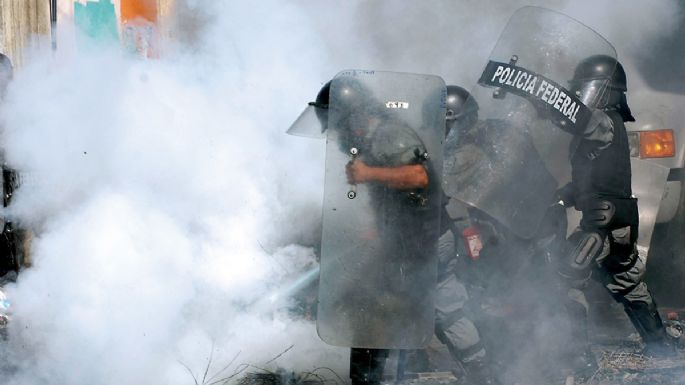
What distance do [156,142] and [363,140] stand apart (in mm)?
1375

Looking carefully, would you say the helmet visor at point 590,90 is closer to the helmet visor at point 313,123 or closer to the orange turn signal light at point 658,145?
the orange turn signal light at point 658,145

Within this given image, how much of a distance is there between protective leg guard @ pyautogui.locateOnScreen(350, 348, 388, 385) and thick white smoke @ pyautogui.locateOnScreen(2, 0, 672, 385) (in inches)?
19.8

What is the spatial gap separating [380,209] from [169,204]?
4.44 feet

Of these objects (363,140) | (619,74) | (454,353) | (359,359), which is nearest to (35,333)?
(359,359)

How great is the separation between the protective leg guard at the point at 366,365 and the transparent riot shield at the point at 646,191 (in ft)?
9.49

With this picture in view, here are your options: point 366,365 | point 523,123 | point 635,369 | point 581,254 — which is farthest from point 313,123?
point 635,369

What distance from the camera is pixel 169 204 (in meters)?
4.34

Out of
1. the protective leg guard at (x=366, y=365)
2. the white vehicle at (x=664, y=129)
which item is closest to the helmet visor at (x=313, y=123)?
the protective leg guard at (x=366, y=365)

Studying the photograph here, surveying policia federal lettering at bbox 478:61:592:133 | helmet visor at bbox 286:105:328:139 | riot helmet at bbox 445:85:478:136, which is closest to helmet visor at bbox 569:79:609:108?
policia federal lettering at bbox 478:61:592:133

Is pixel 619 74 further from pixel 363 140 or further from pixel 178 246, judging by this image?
pixel 178 246

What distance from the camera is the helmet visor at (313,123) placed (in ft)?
14.1

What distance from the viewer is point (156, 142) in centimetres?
440

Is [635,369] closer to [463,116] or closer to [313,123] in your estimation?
[463,116]

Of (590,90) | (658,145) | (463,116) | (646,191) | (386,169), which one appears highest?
(590,90)
